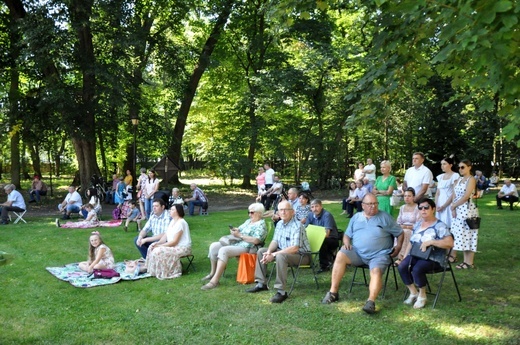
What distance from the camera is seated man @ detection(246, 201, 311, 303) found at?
5.98 metres

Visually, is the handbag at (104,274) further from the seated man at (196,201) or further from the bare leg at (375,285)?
the seated man at (196,201)

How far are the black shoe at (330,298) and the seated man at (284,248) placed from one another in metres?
0.62

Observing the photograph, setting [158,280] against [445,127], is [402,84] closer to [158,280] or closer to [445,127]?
[158,280]

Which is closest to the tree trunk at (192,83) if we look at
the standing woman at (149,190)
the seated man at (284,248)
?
the standing woman at (149,190)

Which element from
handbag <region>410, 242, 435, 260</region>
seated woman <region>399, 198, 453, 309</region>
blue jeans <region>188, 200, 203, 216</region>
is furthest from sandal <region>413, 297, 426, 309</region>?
blue jeans <region>188, 200, 203, 216</region>

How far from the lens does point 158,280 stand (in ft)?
22.0

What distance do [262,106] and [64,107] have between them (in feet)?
29.2

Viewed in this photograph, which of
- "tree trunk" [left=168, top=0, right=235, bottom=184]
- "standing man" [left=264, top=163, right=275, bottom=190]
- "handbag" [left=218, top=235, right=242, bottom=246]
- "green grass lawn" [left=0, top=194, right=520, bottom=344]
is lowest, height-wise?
"green grass lawn" [left=0, top=194, right=520, bottom=344]

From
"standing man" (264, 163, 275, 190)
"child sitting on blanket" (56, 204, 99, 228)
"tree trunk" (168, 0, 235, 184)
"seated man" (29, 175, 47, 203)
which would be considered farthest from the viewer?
"tree trunk" (168, 0, 235, 184)

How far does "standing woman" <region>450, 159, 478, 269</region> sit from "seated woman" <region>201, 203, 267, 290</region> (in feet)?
9.06

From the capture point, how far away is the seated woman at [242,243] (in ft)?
21.2

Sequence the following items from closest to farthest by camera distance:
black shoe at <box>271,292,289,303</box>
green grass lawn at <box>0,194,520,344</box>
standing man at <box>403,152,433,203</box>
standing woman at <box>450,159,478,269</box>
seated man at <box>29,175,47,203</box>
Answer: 1. green grass lawn at <box>0,194,520,344</box>
2. black shoe at <box>271,292,289,303</box>
3. standing woman at <box>450,159,478,269</box>
4. standing man at <box>403,152,433,203</box>
5. seated man at <box>29,175,47,203</box>

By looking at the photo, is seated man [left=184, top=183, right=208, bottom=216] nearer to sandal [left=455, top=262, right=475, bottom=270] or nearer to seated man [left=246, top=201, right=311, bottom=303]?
seated man [left=246, top=201, right=311, bottom=303]

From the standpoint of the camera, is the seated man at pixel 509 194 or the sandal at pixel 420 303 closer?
the sandal at pixel 420 303
